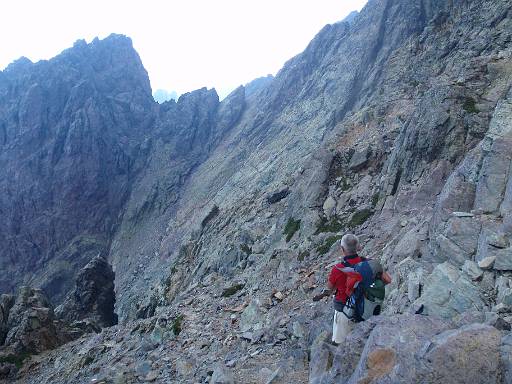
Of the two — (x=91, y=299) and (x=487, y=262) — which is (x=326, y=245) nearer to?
(x=487, y=262)

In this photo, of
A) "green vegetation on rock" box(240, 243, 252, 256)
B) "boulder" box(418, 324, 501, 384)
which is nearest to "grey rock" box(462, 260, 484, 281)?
"boulder" box(418, 324, 501, 384)

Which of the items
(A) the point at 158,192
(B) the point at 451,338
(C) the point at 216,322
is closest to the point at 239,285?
(C) the point at 216,322

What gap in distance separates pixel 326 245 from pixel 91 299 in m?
37.7

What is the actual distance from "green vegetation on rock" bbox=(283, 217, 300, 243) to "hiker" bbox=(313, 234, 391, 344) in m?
14.6

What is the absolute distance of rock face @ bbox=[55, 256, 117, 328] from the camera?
47.8 metres

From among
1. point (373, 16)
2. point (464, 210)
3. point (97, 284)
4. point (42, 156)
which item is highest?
point (42, 156)

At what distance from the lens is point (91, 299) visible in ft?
162

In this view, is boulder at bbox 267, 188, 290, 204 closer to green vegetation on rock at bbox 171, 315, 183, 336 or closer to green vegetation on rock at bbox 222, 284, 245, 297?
green vegetation on rock at bbox 222, 284, 245, 297

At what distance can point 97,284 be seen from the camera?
51.1 m

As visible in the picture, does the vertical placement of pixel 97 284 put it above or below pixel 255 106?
below

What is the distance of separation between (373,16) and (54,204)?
243 ft

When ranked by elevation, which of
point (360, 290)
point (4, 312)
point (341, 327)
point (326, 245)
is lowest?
point (326, 245)

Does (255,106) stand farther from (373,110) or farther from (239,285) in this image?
(239,285)

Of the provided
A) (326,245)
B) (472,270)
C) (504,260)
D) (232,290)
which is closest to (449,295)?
(472,270)
